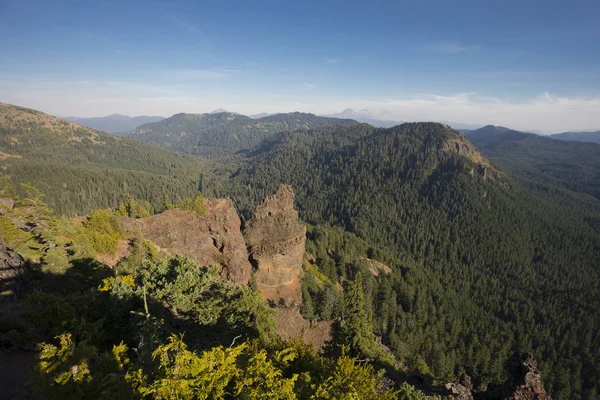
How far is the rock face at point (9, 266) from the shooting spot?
30438 millimetres

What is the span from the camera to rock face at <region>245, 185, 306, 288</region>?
214 feet

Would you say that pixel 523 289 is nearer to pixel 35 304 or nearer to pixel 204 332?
pixel 204 332

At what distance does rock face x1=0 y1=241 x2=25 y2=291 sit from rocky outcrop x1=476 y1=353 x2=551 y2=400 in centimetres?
5252

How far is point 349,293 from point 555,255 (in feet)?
723

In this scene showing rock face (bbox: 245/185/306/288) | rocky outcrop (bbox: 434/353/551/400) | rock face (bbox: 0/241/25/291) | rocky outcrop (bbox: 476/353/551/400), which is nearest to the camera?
rocky outcrop (bbox: 476/353/551/400)

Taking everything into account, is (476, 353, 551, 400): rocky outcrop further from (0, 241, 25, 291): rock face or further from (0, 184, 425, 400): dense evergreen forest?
(0, 241, 25, 291): rock face

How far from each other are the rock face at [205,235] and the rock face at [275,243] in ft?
14.6

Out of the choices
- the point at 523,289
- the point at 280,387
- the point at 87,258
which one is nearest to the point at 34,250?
the point at 87,258

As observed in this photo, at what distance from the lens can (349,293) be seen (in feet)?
125

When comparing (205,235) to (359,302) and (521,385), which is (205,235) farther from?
(521,385)

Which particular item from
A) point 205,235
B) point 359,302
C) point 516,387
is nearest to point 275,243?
point 205,235

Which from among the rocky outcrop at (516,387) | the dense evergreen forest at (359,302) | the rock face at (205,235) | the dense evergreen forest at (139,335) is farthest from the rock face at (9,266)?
the rocky outcrop at (516,387)

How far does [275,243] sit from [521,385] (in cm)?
4718

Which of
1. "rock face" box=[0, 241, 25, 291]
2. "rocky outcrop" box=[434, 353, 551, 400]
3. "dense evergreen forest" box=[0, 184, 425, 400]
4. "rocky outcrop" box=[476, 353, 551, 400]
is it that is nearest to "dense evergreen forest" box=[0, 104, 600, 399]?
"dense evergreen forest" box=[0, 184, 425, 400]
